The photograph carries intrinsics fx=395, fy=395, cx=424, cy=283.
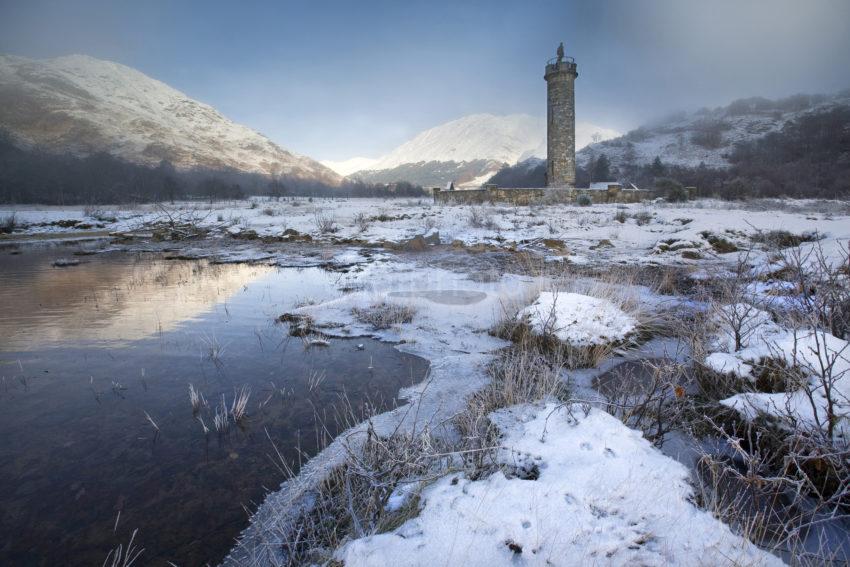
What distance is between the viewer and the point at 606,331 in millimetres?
4242

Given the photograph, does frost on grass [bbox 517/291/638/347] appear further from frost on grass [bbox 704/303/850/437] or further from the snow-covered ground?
the snow-covered ground

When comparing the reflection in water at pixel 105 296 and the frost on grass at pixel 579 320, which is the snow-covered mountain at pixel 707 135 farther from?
the frost on grass at pixel 579 320

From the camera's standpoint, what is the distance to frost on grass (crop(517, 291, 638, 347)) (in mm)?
4156

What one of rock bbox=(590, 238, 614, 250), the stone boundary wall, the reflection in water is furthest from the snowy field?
the stone boundary wall

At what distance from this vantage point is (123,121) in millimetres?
79062

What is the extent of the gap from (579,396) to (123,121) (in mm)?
103293

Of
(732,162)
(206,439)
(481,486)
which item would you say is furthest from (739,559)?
(732,162)

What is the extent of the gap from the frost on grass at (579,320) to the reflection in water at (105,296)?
4.61m

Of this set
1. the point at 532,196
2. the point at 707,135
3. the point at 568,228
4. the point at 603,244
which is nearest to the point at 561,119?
the point at 532,196

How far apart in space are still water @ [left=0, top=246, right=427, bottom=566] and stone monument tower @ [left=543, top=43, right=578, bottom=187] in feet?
93.3

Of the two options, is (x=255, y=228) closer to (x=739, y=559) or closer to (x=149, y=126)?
(x=739, y=559)

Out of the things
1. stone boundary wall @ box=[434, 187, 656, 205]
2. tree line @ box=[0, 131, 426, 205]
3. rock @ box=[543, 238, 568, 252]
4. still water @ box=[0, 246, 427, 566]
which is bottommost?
still water @ box=[0, 246, 427, 566]

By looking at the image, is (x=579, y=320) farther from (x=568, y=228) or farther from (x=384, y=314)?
(x=568, y=228)

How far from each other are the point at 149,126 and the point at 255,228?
86.8m
